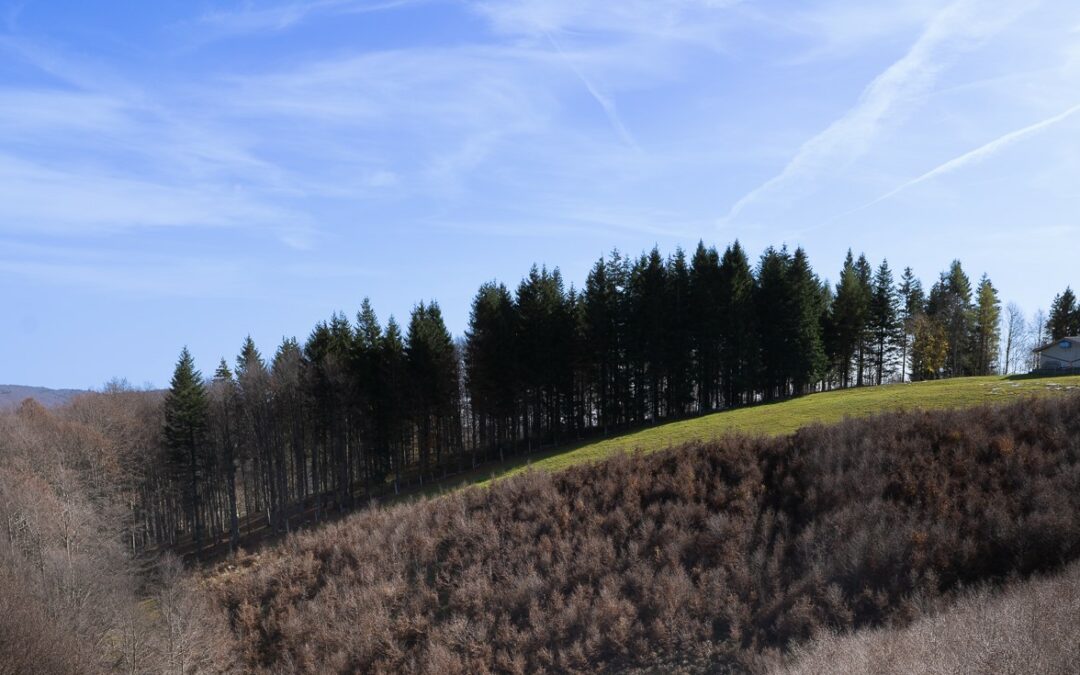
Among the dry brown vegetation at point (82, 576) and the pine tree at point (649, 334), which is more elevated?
the pine tree at point (649, 334)

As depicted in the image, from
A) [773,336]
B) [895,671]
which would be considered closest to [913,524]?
[895,671]

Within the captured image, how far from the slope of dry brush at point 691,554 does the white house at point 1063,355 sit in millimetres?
31513

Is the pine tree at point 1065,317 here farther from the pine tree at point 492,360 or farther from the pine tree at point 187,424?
the pine tree at point 187,424

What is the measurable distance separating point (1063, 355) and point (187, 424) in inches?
2544

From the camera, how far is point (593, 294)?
48.8 m

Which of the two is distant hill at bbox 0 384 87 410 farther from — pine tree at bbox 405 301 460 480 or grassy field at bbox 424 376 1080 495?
grassy field at bbox 424 376 1080 495

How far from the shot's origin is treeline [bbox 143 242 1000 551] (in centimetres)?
4681

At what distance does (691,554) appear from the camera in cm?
2017

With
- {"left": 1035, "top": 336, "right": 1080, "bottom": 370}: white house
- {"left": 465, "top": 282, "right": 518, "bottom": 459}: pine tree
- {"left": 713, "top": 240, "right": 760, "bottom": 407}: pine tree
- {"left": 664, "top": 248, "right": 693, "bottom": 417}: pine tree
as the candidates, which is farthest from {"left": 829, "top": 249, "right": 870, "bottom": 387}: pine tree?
{"left": 465, "top": 282, "right": 518, "bottom": 459}: pine tree

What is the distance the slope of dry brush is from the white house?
3151 cm

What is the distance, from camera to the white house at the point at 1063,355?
46.5 m

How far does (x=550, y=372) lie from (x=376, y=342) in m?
13.9

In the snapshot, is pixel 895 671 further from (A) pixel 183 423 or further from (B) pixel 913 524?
(A) pixel 183 423

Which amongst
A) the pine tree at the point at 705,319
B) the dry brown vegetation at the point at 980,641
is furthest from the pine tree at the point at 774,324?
the dry brown vegetation at the point at 980,641
